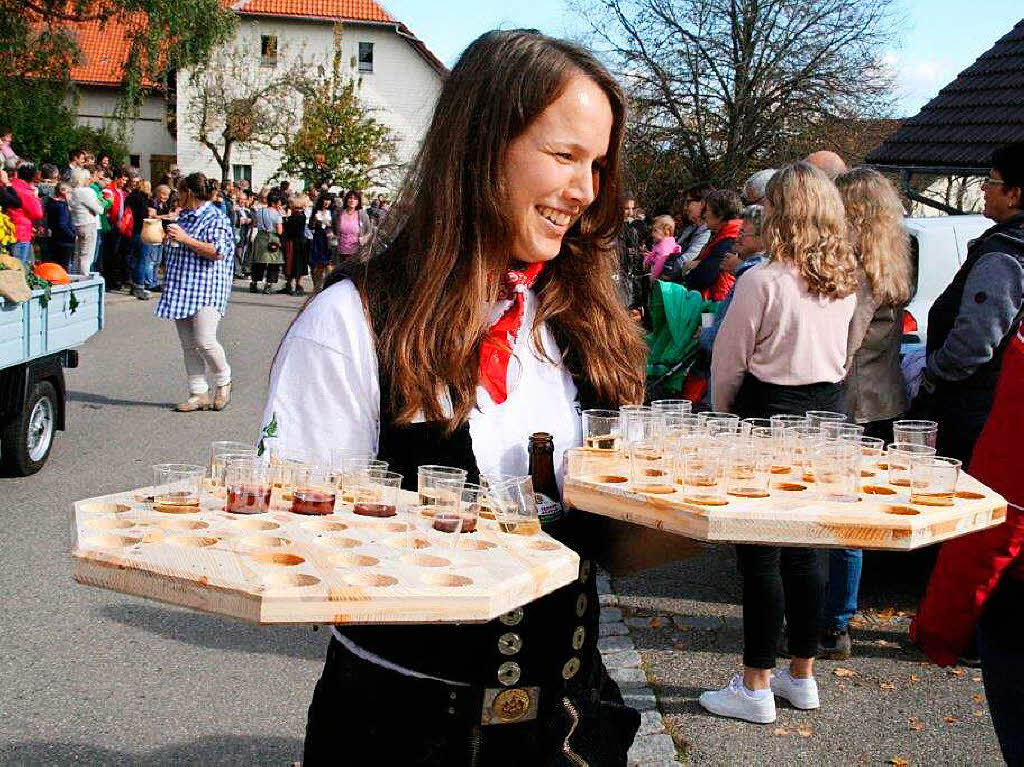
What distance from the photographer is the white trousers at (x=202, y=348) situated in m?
11.1

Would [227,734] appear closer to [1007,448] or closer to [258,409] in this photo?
[1007,448]

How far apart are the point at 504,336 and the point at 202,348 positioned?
9.35 m

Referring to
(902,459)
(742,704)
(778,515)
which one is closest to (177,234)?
(742,704)

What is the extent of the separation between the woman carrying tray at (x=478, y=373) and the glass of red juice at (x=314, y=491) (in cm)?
6

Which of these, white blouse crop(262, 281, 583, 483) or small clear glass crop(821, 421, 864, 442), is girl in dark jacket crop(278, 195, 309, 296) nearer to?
small clear glass crop(821, 421, 864, 442)

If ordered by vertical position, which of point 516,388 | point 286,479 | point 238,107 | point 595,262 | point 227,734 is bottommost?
point 227,734

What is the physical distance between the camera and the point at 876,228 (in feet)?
18.0

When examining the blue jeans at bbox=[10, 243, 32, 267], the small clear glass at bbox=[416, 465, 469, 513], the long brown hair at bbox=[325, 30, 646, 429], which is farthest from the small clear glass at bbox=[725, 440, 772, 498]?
the blue jeans at bbox=[10, 243, 32, 267]

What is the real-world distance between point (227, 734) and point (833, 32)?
33.4 m

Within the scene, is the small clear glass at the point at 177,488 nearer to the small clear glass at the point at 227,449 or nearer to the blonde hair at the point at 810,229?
the small clear glass at the point at 227,449

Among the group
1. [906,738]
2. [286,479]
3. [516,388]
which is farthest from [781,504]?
[906,738]

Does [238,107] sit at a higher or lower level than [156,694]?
higher

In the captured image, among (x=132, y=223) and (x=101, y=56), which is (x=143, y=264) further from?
(x=101, y=56)

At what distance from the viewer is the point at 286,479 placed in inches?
88.1
